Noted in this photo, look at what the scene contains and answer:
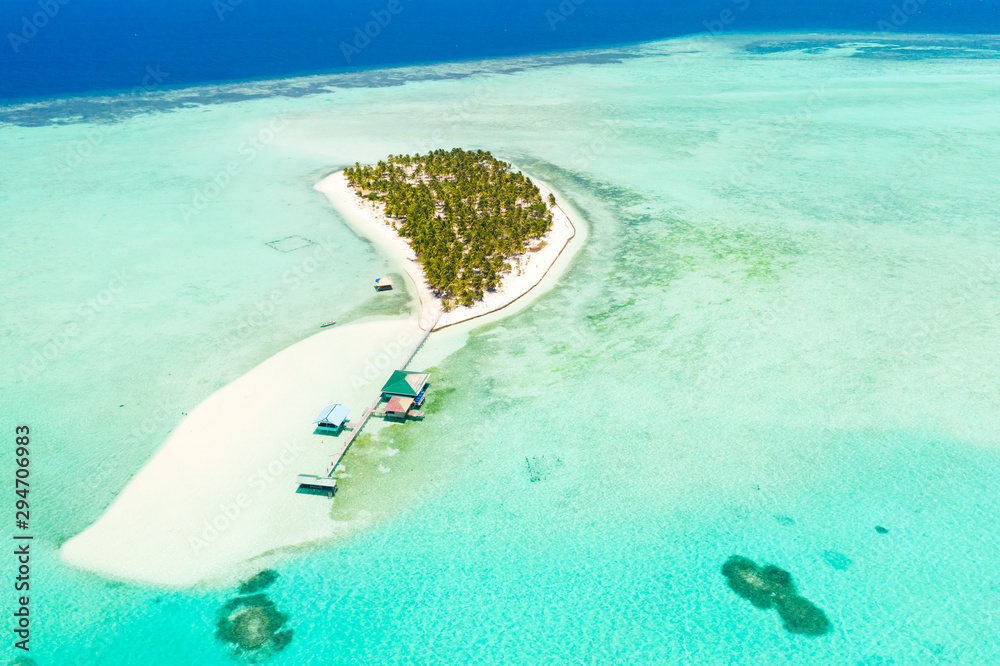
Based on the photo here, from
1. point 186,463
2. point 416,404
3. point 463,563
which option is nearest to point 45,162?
point 186,463

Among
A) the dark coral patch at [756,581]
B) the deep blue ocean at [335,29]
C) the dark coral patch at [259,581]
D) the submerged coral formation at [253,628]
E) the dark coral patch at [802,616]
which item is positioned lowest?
the dark coral patch at [802,616]

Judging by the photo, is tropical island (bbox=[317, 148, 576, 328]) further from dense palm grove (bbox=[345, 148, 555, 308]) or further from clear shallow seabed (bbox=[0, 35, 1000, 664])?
clear shallow seabed (bbox=[0, 35, 1000, 664])

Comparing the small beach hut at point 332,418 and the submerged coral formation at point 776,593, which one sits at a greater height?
the small beach hut at point 332,418

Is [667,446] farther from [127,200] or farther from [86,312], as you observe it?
[127,200]

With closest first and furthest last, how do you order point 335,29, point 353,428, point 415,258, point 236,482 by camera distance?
point 236,482
point 353,428
point 415,258
point 335,29

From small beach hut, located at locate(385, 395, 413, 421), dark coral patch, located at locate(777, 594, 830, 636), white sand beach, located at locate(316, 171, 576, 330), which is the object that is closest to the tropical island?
white sand beach, located at locate(316, 171, 576, 330)

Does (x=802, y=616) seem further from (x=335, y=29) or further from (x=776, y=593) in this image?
(x=335, y=29)

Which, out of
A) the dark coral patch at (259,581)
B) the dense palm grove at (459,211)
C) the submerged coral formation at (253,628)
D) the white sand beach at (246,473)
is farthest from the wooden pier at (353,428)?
the dense palm grove at (459,211)

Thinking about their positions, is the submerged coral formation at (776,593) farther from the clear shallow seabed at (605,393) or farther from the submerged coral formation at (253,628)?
the submerged coral formation at (253,628)

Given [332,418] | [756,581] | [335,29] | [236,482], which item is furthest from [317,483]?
[335,29]
